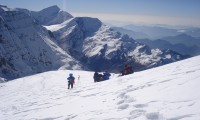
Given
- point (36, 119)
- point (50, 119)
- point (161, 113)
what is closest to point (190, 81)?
point (161, 113)

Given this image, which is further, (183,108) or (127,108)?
(127,108)

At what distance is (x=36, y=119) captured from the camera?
13234 mm

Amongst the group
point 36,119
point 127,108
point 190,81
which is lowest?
point 36,119

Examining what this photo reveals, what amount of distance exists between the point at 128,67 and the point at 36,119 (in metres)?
15.9

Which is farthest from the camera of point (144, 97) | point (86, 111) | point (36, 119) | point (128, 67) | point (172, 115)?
point (128, 67)

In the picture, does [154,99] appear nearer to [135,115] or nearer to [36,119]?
[135,115]

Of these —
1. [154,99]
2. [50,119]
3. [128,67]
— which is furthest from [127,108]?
[128,67]

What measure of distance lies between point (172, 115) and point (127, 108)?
8.90ft

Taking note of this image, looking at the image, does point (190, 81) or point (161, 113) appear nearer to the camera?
point (161, 113)

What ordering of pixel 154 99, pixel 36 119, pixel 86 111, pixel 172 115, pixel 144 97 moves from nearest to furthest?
pixel 172 115, pixel 154 99, pixel 144 97, pixel 86 111, pixel 36 119

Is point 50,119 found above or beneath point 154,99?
beneath

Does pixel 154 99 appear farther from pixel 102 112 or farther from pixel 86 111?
pixel 86 111

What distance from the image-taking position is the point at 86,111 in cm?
1233

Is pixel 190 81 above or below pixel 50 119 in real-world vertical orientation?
above
